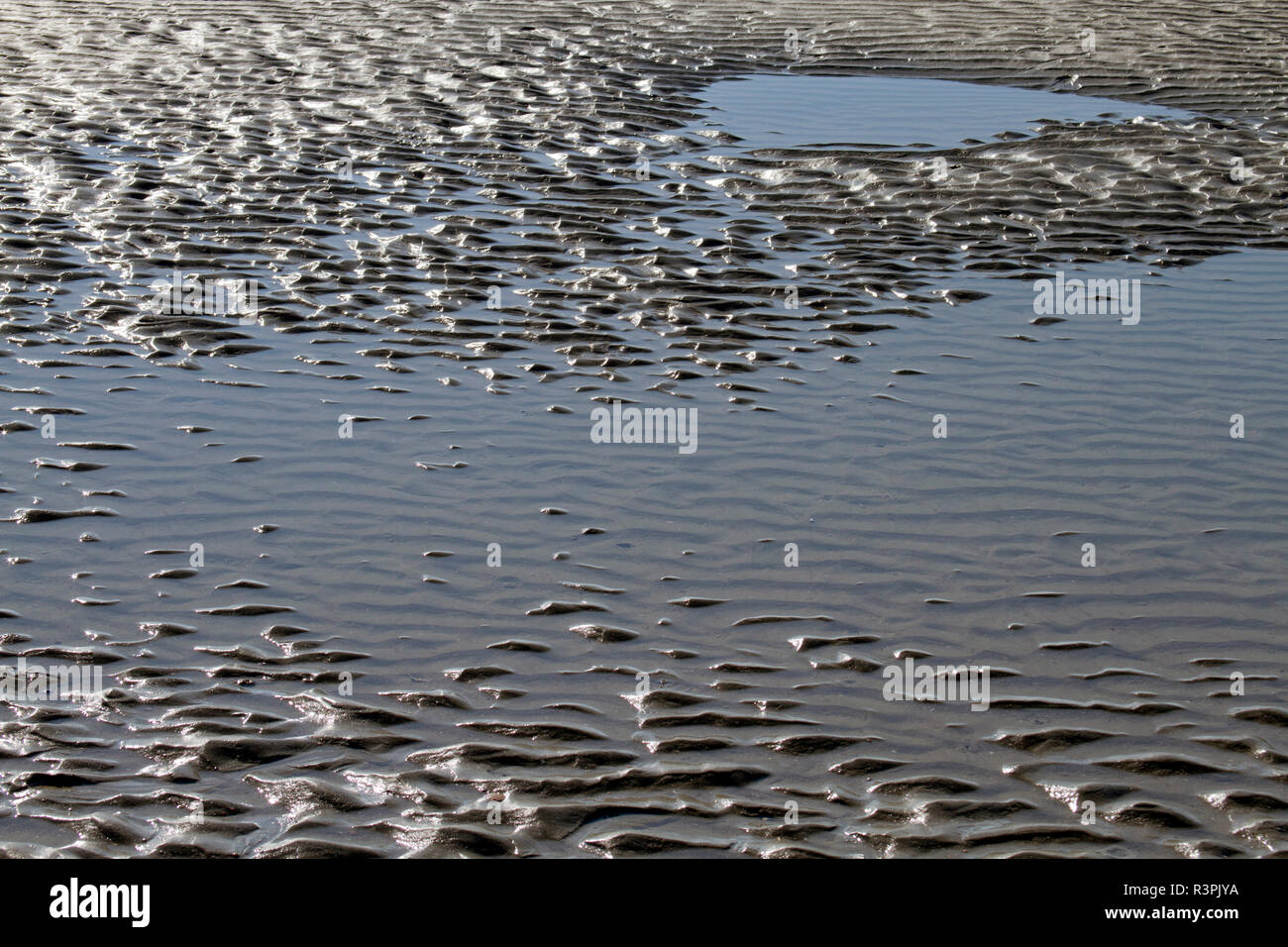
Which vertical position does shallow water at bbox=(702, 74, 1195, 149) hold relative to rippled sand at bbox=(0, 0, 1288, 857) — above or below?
above

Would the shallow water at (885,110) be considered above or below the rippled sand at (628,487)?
above

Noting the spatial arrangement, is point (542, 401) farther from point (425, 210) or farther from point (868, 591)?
point (425, 210)

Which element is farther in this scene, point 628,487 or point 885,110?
point 885,110

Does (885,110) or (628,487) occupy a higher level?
(885,110)

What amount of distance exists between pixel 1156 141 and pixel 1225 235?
9.95 feet

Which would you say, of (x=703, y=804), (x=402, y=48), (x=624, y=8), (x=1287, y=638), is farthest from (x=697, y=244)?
(x=624, y=8)

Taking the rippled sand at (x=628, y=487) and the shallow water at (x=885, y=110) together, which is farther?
the shallow water at (x=885, y=110)

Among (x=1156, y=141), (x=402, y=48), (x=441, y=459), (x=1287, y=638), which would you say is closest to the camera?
(x=1287, y=638)

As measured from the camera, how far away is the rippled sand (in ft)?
20.1

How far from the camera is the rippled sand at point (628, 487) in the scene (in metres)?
6.13

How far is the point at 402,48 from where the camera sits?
20797mm

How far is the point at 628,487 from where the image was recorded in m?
8.86

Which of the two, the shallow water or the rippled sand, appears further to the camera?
the shallow water
